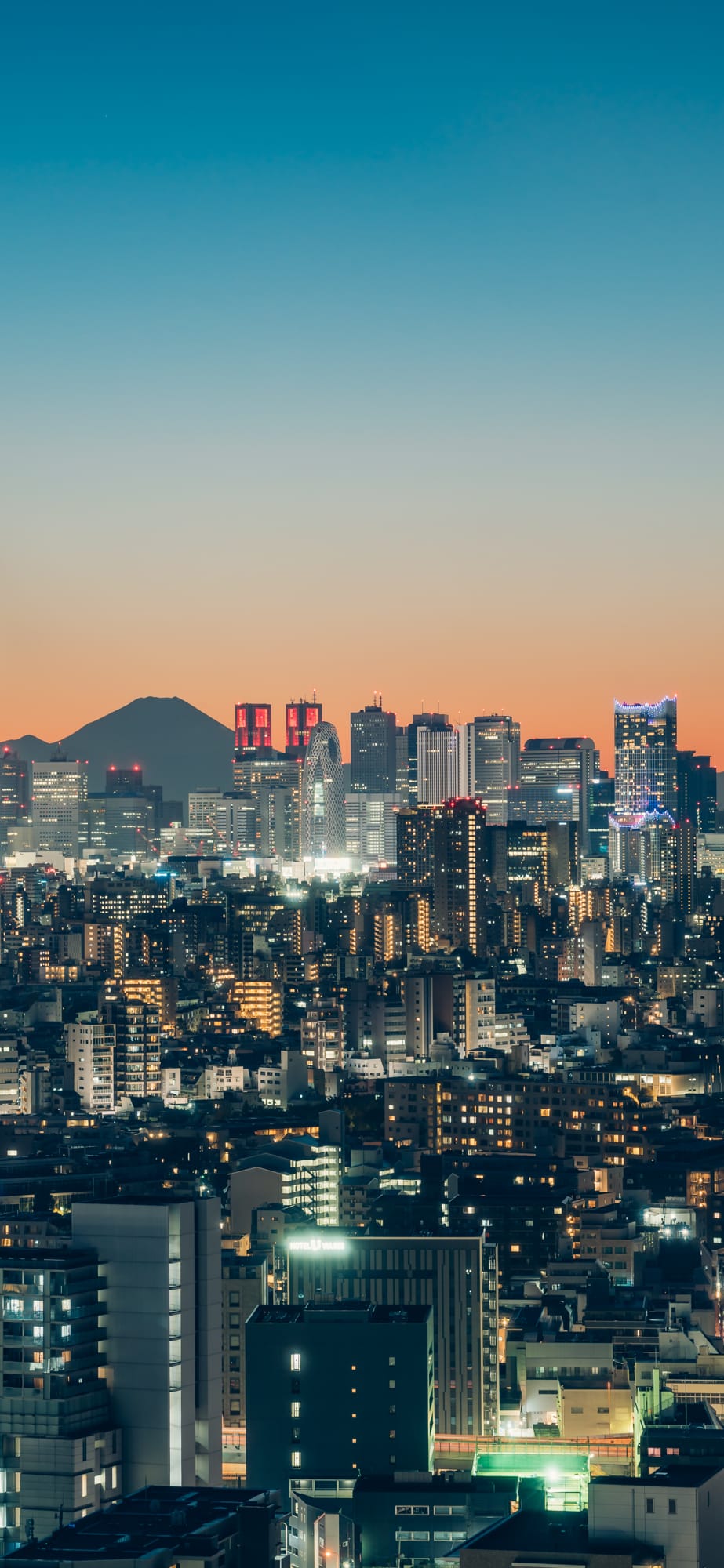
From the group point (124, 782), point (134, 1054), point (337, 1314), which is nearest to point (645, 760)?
point (124, 782)

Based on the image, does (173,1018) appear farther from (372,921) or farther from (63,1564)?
(63,1564)

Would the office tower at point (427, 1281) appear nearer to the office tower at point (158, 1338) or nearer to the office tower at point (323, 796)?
the office tower at point (158, 1338)

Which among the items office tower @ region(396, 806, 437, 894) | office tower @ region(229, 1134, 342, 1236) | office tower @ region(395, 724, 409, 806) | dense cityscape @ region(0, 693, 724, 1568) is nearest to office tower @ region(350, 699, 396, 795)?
office tower @ region(395, 724, 409, 806)

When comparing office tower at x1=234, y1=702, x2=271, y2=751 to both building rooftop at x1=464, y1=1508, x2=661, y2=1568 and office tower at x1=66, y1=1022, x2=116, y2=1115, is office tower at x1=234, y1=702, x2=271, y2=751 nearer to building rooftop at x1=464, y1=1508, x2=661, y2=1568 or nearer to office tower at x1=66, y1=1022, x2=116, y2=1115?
office tower at x1=66, y1=1022, x2=116, y2=1115

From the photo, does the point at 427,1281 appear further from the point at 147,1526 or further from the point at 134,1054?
the point at 134,1054

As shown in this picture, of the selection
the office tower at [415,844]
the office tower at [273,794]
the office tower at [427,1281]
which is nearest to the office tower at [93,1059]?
the office tower at [427,1281]

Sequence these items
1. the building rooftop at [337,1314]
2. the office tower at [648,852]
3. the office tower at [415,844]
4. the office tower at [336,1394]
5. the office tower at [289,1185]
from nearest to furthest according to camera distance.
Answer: the office tower at [336,1394], the building rooftop at [337,1314], the office tower at [289,1185], the office tower at [415,844], the office tower at [648,852]
